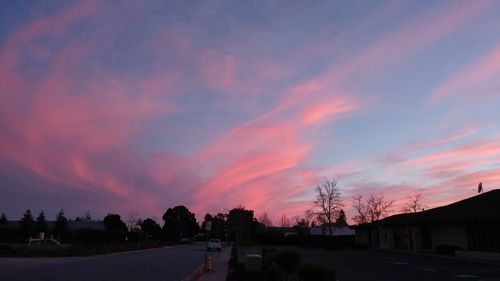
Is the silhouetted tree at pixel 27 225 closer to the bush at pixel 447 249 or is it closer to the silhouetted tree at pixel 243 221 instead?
the silhouetted tree at pixel 243 221

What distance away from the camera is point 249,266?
25.8 metres

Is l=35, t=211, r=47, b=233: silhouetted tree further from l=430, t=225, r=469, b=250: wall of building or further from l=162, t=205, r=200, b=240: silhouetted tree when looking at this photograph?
l=430, t=225, r=469, b=250: wall of building

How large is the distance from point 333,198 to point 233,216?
35.6m

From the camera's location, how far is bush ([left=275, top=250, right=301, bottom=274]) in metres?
19.3

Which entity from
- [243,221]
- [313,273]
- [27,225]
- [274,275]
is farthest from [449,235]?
[27,225]

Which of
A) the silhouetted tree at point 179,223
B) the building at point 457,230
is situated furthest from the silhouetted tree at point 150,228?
the building at point 457,230

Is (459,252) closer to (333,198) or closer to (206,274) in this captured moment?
(206,274)

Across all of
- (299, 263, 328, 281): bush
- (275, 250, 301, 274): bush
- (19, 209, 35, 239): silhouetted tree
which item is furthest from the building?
(19, 209, 35, 239): silhouetted tree

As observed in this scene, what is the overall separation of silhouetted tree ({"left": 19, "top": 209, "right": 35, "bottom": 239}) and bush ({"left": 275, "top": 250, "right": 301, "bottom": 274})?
94659 millimetres

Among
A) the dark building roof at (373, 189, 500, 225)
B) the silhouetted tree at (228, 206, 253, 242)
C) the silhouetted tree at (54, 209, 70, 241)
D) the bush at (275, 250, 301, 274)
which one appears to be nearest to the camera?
the bush at (275, 250, 301, 274)

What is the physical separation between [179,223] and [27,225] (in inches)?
1534

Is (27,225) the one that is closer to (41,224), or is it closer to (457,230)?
(41,224)

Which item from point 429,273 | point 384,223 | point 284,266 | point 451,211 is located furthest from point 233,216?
point 284,266

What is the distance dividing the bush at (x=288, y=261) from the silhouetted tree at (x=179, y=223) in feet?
374
